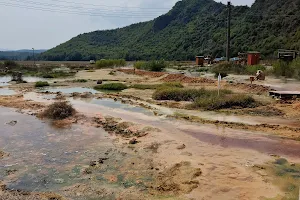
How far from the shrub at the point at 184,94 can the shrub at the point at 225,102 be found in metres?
1.47

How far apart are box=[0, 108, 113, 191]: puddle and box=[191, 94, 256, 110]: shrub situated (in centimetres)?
604

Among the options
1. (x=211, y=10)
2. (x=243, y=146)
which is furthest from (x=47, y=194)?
(x=211, y=10)

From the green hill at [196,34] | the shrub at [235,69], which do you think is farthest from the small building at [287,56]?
the green hill at [196,34]

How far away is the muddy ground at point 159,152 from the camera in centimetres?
796

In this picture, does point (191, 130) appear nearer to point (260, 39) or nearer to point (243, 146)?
point (243, 146)

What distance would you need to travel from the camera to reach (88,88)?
99.8 ft

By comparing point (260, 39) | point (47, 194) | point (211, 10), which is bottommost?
point (47, 194)

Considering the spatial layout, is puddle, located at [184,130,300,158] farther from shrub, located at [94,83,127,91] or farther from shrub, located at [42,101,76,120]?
shrub, located at [94,83,127,91]

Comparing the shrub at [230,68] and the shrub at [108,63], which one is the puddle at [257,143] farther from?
the shrub at [108,63]

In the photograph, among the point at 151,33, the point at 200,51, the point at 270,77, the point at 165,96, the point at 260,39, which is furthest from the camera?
the point at 151,33

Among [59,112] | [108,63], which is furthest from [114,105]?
[108,63]

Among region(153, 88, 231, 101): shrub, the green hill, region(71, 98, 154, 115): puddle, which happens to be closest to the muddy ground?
region(71, 98, 154, 115): puddle

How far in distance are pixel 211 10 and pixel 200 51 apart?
110ft

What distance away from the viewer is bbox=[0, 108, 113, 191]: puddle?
28.9 ft
